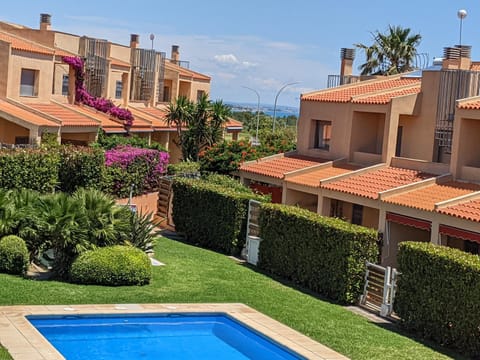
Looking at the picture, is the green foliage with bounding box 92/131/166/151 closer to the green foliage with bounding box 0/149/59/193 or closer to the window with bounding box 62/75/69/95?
the window with bounding box 62/75/69/95

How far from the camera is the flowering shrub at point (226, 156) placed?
38.7 meters

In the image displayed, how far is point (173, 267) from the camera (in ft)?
83.5

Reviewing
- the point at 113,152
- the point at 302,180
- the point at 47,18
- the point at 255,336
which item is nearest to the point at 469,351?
the point at 255,336

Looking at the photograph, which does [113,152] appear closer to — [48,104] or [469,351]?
[48,104]

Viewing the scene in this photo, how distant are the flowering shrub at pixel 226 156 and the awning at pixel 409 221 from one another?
1284 centimetres

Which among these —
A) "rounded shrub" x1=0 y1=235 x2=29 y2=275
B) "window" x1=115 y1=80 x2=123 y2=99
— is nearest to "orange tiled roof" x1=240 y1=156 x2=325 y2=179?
"rounded shrub" x1=0 y1=235 x2=29 y2=275

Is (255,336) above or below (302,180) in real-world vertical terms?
below

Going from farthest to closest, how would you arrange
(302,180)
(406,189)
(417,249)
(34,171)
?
(302,180) → (34,171) → (406,189) → (417,249)

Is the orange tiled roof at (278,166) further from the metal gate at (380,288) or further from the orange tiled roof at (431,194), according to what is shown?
the metal gate at (380,288)

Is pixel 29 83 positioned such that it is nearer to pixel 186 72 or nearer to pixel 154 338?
pixel 186 72

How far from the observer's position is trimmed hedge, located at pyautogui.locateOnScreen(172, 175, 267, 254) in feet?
94.4

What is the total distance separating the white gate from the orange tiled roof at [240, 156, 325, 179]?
6.15m

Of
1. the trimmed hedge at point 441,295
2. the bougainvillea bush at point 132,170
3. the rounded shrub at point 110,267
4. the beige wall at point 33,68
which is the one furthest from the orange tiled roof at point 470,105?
the beige wall at point 33,68

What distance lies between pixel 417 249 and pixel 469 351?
288 cm
